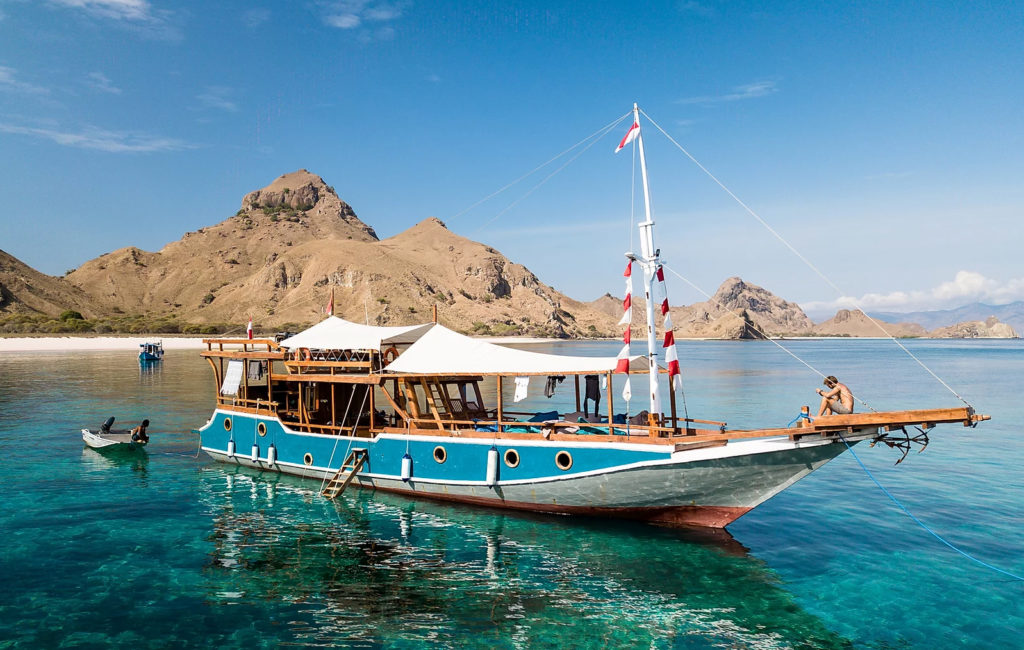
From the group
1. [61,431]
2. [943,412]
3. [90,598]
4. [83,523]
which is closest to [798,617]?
[943,412]

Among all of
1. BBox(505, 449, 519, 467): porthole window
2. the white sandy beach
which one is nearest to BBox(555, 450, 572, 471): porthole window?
BBox(505, 449, 519, 467): porthole window

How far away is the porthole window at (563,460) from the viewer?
16.2m

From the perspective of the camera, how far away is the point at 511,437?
1708cm

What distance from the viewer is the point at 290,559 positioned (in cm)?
1444

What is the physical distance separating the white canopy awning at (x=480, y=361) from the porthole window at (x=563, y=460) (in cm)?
221

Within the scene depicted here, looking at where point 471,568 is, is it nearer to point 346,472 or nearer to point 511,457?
point 511,457

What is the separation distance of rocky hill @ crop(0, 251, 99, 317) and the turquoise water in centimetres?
16480

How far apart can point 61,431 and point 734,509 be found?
3370 cm

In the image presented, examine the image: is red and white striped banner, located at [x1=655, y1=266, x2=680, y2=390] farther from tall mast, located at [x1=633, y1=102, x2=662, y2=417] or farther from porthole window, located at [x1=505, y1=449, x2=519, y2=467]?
porthole window, located at [x1=505, y1=449, x2=519, y2=467]

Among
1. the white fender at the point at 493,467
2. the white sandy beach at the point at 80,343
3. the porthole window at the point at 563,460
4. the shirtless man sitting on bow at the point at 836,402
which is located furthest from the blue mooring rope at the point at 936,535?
the white sandy beach at the point at 80,343

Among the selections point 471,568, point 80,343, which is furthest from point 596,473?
point 80,343

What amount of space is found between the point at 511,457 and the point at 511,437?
58 cm

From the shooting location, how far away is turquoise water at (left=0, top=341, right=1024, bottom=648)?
1105 cm

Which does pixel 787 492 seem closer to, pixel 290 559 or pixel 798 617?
pixel 798 617
